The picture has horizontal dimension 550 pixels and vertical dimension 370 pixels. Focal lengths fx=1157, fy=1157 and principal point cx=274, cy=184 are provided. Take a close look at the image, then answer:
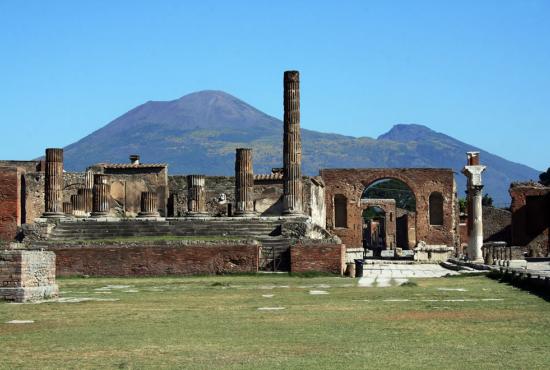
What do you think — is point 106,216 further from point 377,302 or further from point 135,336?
point 135,336

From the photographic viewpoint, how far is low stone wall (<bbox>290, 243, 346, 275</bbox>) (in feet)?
113

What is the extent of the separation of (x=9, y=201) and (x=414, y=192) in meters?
25.0

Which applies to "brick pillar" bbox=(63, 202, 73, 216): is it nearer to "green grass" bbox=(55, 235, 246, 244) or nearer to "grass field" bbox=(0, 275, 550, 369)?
"green grass" bbox=(55, 235, 246, 244)

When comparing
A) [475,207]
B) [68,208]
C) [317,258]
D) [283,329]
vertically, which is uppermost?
[68,208]

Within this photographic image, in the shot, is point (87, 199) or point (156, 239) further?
point (87, 199)

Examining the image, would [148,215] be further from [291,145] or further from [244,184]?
[291,145]

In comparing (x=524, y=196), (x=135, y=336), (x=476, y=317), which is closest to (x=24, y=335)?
(x=135, y=336)

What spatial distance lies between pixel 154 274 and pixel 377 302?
13.2 meters

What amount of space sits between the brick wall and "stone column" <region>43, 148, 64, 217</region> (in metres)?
8.29

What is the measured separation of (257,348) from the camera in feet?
46.8

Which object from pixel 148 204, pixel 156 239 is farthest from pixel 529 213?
pixel 156 239

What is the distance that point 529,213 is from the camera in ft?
213

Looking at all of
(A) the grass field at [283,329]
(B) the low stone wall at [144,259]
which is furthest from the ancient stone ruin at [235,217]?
(A) the grass field at [283,329]

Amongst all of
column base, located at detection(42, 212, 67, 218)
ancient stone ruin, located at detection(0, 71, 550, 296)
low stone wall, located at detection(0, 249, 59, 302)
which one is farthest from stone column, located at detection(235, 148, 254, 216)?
low stone wall, located at detection(0, 249, 59, 302)
